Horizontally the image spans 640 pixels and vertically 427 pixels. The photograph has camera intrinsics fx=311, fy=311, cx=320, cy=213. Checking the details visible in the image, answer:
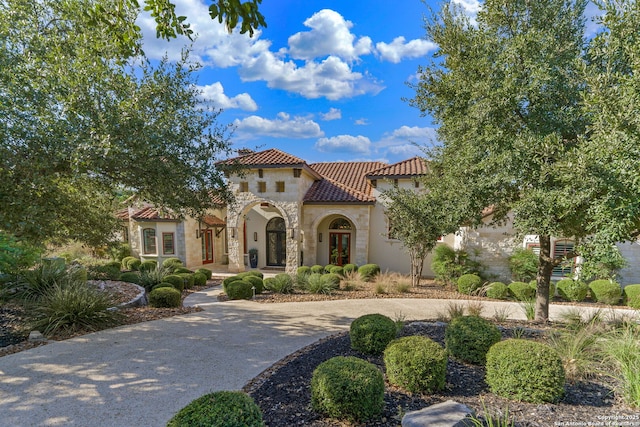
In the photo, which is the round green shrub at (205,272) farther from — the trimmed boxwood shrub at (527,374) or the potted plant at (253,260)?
the trimmed boxwood shrub at (527,374)

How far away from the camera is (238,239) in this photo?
17328 millimetres

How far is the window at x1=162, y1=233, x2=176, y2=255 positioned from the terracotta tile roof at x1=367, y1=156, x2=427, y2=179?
12.1m

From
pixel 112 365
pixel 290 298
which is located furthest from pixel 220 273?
pixel 112 365

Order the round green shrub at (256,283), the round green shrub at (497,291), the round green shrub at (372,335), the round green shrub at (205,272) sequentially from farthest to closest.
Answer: the round green shrub at (205,272)
the round green shrub at (497,291)
the round green shrub at (256,283)
the round green shrub at (372,335)

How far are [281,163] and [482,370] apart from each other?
1343cm

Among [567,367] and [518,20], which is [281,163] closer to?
[518,20]

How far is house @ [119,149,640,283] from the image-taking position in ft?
54.4

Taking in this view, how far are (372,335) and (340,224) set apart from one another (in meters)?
13.3

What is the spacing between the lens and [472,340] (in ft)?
15.2

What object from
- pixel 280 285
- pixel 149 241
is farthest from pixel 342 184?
pixel 149 241

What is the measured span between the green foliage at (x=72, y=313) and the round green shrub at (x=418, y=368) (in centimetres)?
Result: 640

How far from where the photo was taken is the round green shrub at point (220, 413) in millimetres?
2398

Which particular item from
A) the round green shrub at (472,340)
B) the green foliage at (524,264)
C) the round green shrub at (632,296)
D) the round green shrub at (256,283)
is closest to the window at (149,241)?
the round green shrub at (256,283)

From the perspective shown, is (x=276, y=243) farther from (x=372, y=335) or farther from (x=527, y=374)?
(x=527, y=374)
